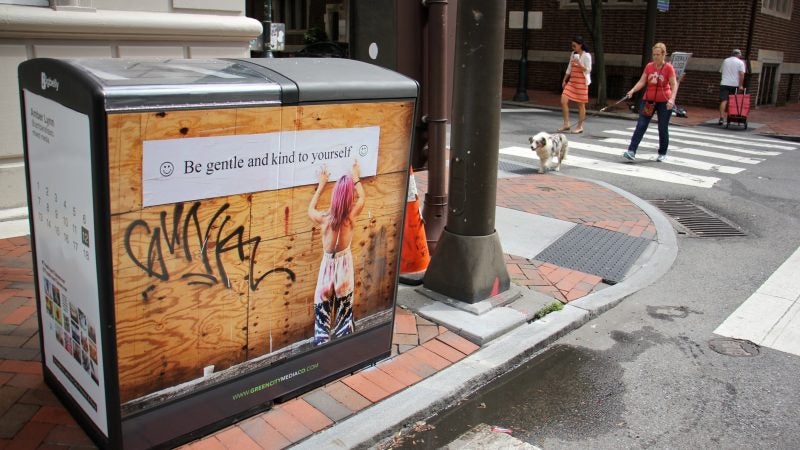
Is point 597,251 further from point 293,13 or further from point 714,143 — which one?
point 293,13

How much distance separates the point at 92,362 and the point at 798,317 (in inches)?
194

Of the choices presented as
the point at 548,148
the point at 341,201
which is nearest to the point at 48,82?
the point at 341,201

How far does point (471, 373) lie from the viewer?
4031mm

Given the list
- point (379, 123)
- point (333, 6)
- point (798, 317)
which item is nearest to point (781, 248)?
point (798, 317)

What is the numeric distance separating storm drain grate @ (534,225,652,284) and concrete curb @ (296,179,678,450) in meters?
0.17

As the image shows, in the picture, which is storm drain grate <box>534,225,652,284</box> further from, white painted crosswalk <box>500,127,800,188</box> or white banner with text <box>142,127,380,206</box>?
white painted crosswalk <box>500,127,800,188</box>

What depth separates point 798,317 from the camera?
5.16 meters

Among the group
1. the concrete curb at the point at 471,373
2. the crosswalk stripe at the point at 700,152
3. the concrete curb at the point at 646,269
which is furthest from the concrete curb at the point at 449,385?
the crosswalk stripe at the point at 700,152

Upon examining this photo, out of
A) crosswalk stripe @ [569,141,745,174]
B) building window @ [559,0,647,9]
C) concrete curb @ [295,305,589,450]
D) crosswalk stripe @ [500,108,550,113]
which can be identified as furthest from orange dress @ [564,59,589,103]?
building window @ [559,0,647,9]

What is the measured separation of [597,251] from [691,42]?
16.1 m

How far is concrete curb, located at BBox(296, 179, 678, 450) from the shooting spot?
337 centimetres

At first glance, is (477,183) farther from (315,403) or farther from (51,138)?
(51,138)

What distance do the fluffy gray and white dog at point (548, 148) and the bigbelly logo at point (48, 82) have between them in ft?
25.0

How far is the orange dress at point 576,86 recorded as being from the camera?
517 inches
